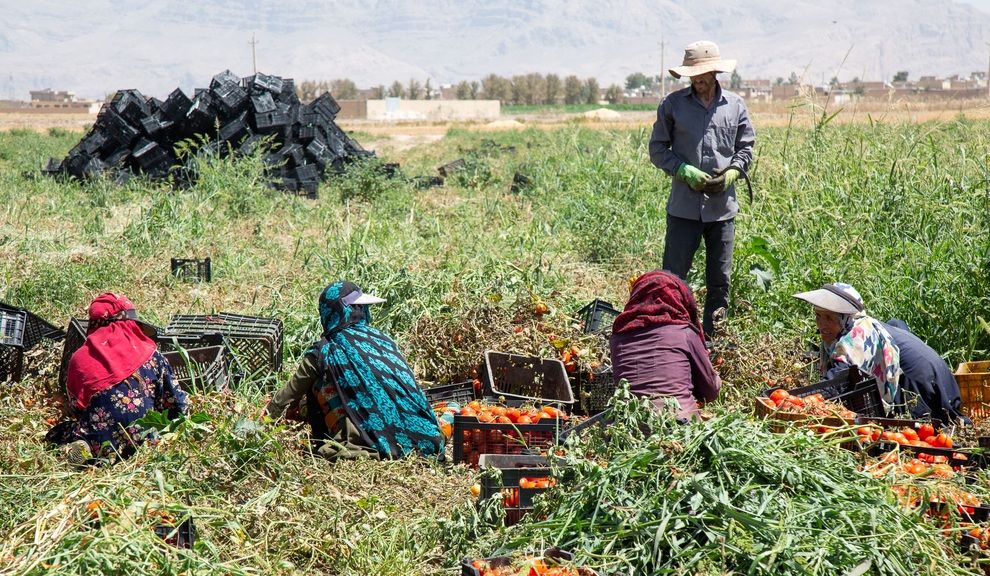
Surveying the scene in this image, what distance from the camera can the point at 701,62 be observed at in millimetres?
5938

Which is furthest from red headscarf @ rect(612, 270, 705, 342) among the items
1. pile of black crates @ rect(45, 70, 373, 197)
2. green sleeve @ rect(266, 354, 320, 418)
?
pile of black crates @ rect(45, 70, 373, 197)

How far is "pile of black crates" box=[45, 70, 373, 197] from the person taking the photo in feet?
44.3

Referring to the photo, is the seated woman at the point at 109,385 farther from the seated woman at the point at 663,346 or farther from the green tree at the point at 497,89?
the green tree at the point at 497,89

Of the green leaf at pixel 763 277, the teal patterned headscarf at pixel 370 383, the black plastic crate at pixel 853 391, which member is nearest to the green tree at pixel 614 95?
the green leaf at pixel 763 277

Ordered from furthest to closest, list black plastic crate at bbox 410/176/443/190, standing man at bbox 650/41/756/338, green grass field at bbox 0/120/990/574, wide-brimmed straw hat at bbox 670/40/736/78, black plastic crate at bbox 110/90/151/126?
black plastic crate at bbox 410/176/443/190 < black plastic crate at bbox 110/90/151/126 < standing man at bbox 650/41/756/338 < wide-brimmed straw hat at bbox 670/40/736/78 < green grass field at bbox 0/120/990/574

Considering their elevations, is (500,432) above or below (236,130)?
below

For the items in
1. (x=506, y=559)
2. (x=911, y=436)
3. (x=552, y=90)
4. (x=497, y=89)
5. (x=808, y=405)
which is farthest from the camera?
(x=497, y=89)

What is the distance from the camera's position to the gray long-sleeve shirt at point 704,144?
237 inches

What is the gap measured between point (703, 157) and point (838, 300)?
5.40 ft

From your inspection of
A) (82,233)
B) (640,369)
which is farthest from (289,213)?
(640,369)

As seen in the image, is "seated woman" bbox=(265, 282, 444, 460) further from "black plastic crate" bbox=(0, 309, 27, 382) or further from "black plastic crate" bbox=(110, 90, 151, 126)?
"black plastic crate" bbox=(110, 90, 151, 126)

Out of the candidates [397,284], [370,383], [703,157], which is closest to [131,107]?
Answer: [397,284]

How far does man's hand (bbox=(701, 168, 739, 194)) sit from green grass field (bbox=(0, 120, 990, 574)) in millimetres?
774

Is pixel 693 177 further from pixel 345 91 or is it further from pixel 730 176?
pixel 345 91
